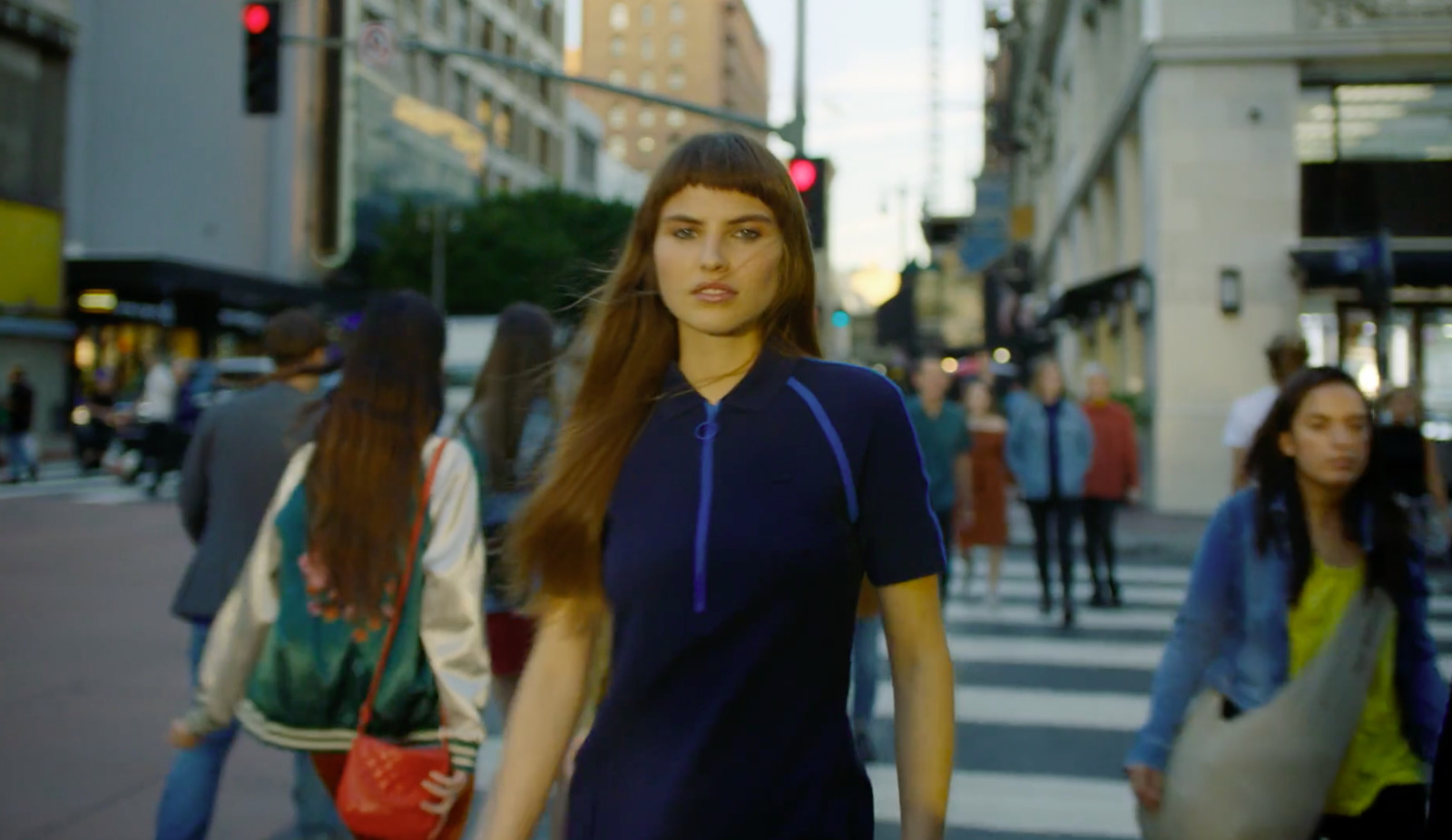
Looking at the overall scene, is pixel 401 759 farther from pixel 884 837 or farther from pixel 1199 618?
pixel 884 837

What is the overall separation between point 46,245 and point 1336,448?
33.4m

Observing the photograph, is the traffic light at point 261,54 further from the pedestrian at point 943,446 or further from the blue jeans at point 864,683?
the blue jeans at point 864,683

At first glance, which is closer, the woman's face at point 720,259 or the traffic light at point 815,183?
the woman's face at point 720,259

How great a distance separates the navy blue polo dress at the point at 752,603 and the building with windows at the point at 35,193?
30605 mm

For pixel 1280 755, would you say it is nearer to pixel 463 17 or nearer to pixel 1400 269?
pixel 1400 269

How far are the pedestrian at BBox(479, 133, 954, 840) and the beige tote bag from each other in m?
1.18

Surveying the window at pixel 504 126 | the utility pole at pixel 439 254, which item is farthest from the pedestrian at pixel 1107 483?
the window at pixel 504 126

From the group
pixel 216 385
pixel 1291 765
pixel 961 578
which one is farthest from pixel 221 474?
pixel 216 385

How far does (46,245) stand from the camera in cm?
3142

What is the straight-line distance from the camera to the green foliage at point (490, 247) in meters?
45.7

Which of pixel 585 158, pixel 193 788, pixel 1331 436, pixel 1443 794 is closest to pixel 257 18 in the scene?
pixel 193 788

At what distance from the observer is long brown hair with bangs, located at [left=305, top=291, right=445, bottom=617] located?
10.8 feet

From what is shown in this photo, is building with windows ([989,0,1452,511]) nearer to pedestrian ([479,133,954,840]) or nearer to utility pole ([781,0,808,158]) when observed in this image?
utility pole ([781,0,808,158])

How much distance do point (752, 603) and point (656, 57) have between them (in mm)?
125669
